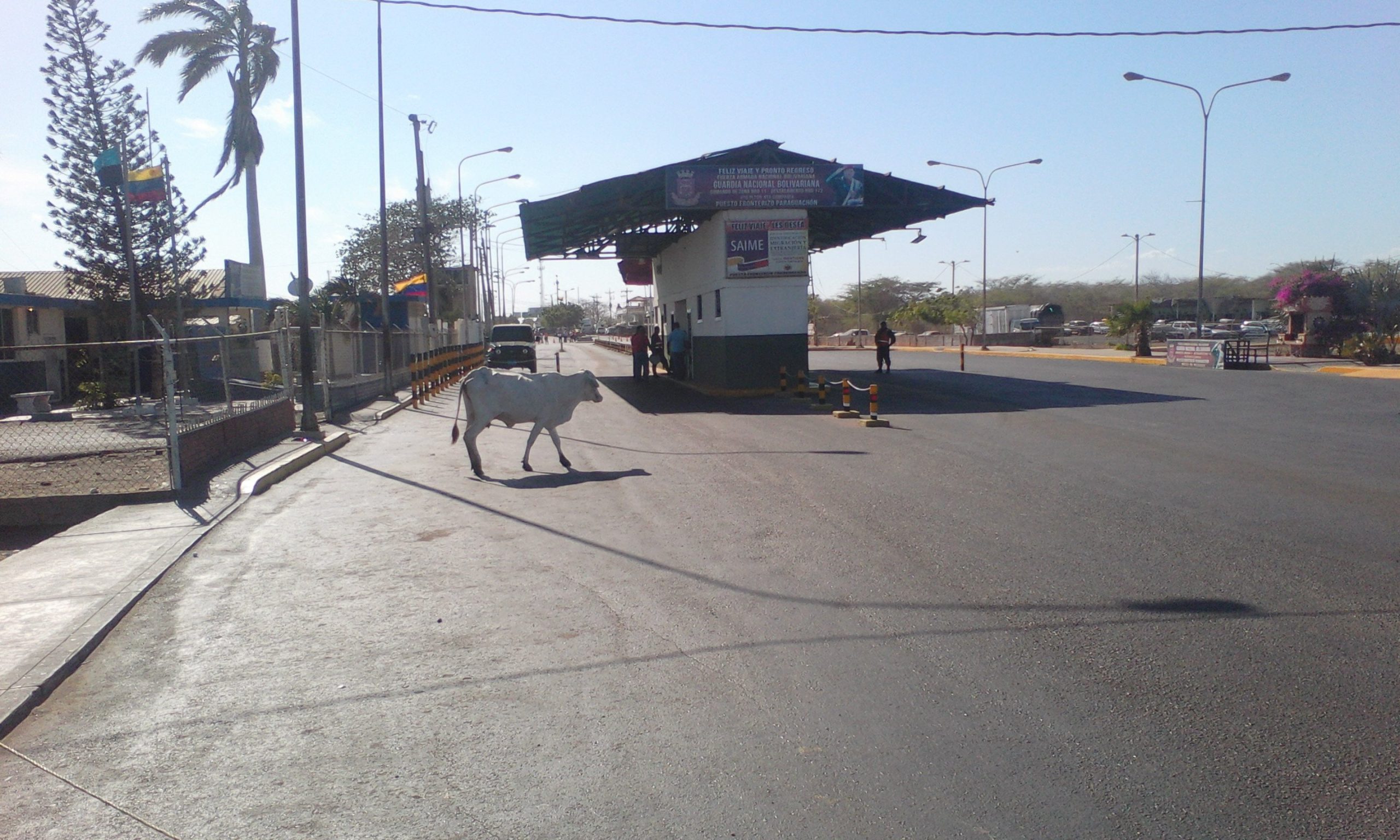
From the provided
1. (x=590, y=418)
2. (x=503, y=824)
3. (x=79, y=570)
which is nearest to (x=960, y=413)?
(x=590, y=418)

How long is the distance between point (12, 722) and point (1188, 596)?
6.42m

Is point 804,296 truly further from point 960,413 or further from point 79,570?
Answer: point 79,570

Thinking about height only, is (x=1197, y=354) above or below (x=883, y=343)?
below

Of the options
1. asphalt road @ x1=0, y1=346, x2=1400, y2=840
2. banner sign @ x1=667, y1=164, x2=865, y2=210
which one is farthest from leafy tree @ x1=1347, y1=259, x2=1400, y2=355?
asphalt road @ x1=0, y1=346, x2=1400, y2=840

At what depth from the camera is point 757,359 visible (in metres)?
25.0

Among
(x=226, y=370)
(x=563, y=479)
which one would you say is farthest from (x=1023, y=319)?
(x=226, y=370)

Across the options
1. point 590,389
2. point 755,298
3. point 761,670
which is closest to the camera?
point 761,670

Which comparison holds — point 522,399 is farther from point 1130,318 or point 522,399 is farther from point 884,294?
point 884,294

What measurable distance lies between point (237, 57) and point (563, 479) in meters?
33.7

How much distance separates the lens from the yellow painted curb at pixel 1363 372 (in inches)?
1017

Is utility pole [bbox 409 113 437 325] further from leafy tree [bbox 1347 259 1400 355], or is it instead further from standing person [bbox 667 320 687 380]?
leafy tree [bbox 1347 259 1400 355]

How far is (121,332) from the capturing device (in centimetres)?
3009

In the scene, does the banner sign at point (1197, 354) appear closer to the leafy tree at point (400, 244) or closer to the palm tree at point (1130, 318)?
the palm tree at point (1130, 318)

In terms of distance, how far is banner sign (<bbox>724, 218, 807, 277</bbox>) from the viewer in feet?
80.5
